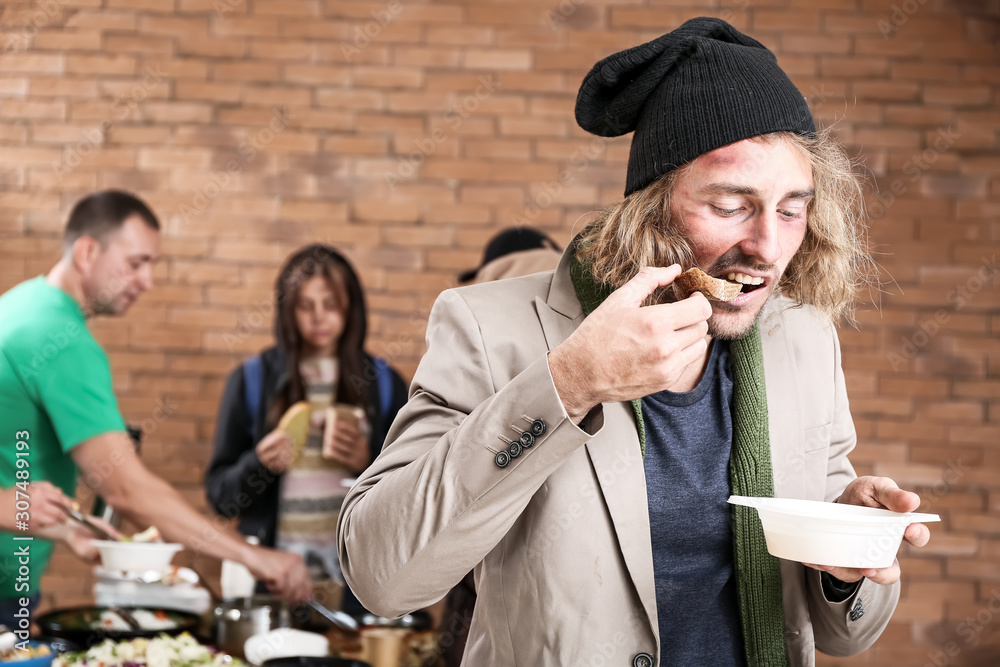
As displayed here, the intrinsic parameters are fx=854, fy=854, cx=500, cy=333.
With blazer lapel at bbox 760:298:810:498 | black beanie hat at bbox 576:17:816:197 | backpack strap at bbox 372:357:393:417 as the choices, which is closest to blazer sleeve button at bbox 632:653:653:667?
blazer lapel at bbox 760:298:810:498

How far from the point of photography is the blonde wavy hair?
51.7 inches

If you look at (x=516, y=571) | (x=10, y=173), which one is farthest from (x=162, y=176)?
(x=516, y=571)

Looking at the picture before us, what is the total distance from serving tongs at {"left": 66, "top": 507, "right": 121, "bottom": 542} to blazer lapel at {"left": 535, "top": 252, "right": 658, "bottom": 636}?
61.4 inches

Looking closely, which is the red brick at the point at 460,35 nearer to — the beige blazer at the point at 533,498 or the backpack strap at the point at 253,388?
the backpack strap at the point at 253,388

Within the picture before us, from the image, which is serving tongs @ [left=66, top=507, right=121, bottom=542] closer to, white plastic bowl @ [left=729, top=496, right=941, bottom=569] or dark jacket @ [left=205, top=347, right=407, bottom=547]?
dark jacket @ [left=205, top=347, right=407, bottom=547]

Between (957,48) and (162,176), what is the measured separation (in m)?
3.66

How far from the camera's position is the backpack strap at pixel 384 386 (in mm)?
3252

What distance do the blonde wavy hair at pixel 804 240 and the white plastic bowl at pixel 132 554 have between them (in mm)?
1413

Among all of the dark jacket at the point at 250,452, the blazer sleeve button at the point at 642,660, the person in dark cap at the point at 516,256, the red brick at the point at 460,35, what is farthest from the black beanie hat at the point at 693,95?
the red brick at the point at 460,35

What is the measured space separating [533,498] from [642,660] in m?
0.26

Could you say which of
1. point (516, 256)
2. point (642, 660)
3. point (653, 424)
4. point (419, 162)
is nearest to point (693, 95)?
point (653, 424)

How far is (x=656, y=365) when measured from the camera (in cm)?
104

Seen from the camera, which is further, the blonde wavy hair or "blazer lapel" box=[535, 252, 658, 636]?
the blonde wavy hair

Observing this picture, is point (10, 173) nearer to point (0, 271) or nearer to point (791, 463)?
point (0, 271)
